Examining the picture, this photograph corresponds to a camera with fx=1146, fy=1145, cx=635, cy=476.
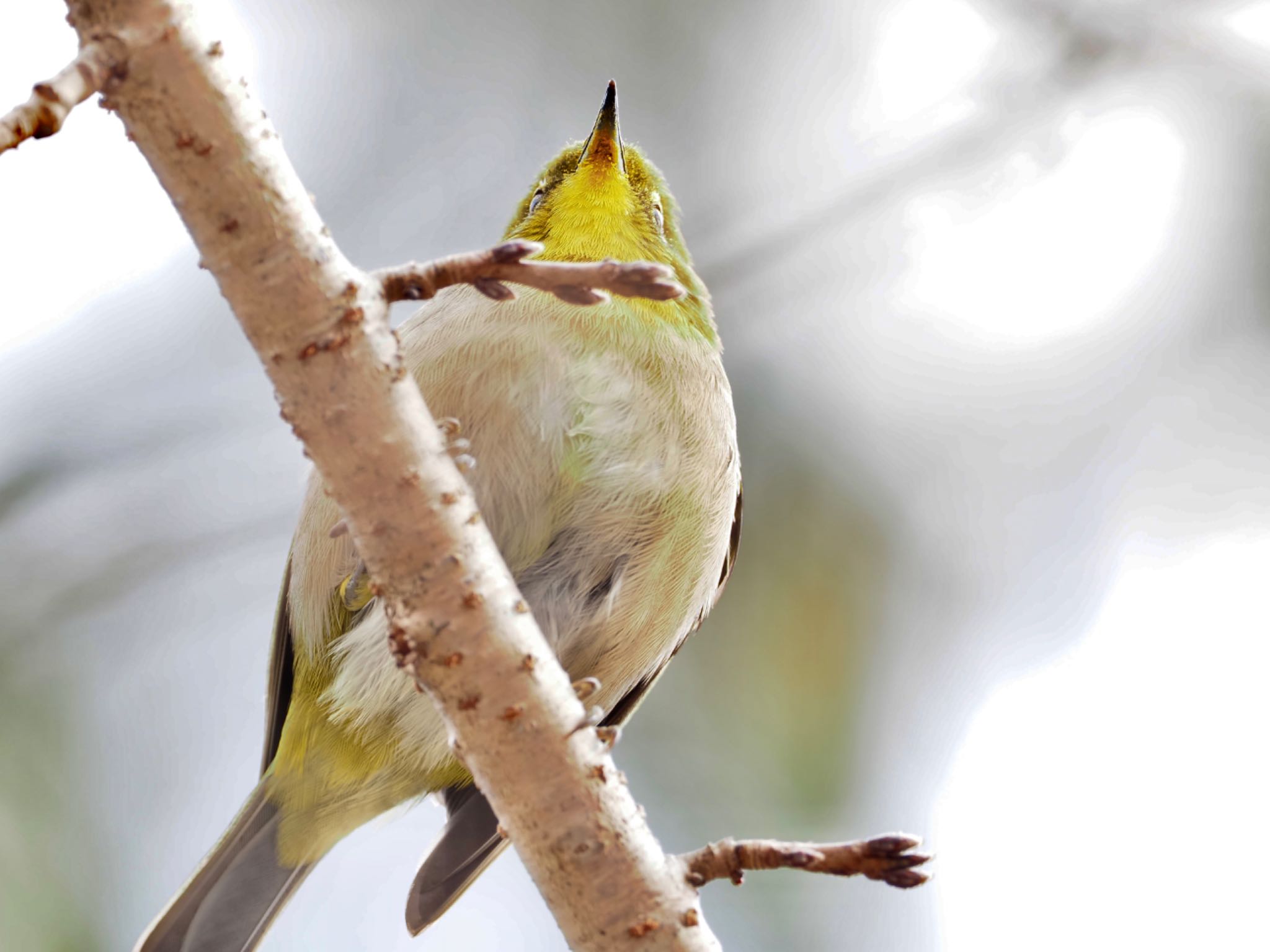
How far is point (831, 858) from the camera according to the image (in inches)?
57.7

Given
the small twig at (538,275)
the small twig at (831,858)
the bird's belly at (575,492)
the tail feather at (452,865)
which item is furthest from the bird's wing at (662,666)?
the small twig at (538,275)

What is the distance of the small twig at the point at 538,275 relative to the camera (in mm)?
1382

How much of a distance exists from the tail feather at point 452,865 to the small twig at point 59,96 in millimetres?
1788

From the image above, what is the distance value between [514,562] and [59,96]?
4.33ft

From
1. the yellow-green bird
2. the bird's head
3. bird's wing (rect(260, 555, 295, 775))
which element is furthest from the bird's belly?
the bird's head

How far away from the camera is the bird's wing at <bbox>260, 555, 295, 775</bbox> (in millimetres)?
2732

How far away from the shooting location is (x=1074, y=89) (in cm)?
415

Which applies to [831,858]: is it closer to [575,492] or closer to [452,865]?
[575,492]

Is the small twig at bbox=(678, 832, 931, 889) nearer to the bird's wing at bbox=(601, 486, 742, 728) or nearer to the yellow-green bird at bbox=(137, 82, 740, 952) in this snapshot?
the yellow-green bird at bbox=(137, 82, 740, 952)

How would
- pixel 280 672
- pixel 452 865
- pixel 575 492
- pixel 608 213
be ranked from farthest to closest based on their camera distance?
pixel 608 213
pixel 280 672
pixel 452 865
pixel 575 492

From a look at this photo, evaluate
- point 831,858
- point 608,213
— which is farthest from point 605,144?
Answer: point 831,858

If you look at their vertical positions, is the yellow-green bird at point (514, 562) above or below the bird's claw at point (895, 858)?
above

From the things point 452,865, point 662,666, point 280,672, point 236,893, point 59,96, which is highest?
point 662,666

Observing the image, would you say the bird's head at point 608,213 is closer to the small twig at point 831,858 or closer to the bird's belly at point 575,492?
the bird's belly at point 575,492
